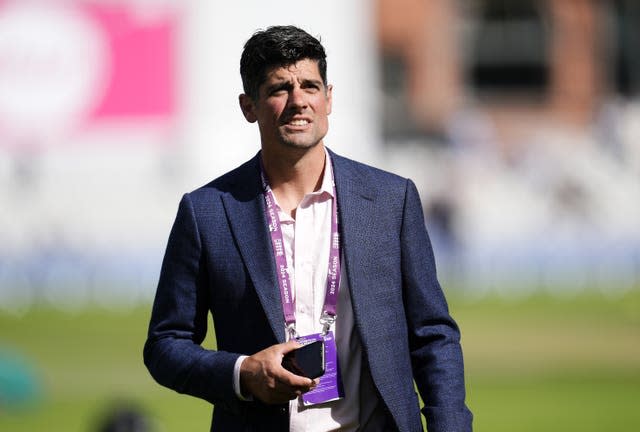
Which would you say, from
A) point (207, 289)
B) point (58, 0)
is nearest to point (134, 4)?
point (58, 0)

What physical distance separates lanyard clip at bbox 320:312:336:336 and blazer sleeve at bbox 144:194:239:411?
0.26 meters

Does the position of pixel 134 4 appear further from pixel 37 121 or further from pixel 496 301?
pixel 496 301

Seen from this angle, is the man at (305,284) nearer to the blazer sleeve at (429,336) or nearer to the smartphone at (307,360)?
the blazer sleeve at (429,336)

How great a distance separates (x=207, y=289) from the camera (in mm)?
3635

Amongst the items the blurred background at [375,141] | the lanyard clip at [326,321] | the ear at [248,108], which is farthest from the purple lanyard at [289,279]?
the blurred background at [375,141]

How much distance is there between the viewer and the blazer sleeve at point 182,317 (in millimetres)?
3535

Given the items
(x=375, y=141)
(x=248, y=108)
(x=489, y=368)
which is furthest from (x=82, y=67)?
(x=248, y=108)

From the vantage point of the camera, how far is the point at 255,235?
11.7 feet

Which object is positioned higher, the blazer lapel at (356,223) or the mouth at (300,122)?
the mouth at (300,122)

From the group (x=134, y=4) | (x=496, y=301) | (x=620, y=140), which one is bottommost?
(x=496, y=301)

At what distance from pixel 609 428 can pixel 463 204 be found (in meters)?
18.4

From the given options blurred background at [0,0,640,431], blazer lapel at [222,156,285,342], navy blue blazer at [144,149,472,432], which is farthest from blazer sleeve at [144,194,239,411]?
blurred background at [0,0,640,431]

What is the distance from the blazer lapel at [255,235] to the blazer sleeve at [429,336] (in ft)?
1.17

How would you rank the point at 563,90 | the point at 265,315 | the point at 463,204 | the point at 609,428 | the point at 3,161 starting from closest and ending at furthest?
the point at 265,315
the point at 609,428
the point at 3,161
the point at 463,204
the point at 563,90
